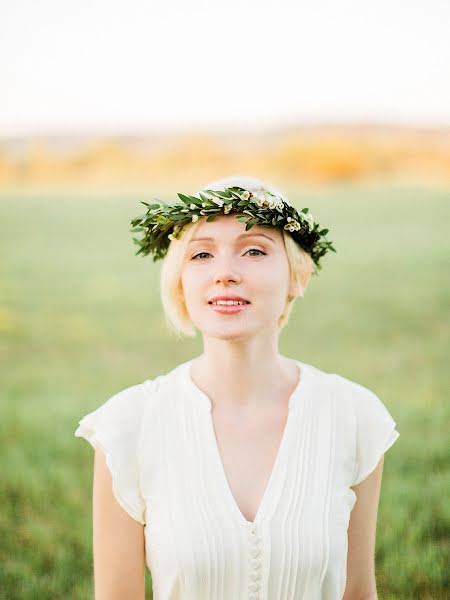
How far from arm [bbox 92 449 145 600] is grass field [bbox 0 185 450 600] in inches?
47.4

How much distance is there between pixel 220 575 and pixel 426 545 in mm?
1713

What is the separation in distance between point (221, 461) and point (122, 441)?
24 centimetres

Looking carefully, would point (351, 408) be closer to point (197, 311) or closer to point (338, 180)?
point (197, 311)

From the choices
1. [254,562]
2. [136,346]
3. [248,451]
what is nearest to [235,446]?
[248,451]

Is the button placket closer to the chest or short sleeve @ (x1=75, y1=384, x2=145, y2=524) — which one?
the chest

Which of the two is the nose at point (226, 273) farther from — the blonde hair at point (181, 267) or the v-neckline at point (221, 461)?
the v-neckline at point (221, 461)

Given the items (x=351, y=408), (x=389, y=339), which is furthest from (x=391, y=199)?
(x=351, y=408)

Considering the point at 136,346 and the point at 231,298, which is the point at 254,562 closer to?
the point at 231,298

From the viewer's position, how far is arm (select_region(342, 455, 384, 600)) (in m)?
1.79

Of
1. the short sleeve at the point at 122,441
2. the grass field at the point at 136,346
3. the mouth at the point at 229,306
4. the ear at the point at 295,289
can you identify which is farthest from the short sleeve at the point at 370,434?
the grass field at the point at 136,346

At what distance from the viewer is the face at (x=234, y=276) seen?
1.65 meters

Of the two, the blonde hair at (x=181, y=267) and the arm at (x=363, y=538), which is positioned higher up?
the blonde hair at (x=181, y=267)

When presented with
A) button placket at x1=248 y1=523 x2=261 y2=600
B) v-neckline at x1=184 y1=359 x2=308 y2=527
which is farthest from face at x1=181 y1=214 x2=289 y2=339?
button placket at x1=248 y1=523 x2=261 y2=600

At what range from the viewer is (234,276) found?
163 cm
